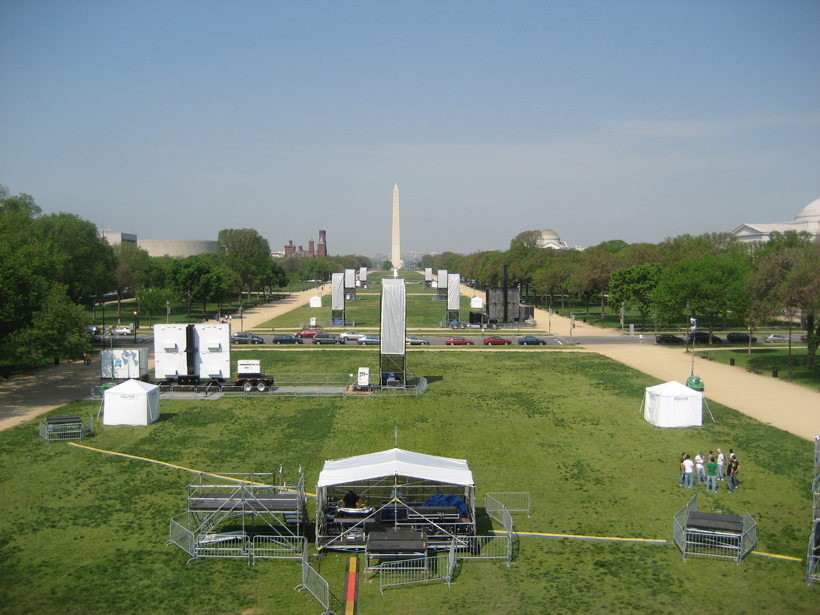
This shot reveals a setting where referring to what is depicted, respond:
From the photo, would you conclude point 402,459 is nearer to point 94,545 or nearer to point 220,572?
point 220,572

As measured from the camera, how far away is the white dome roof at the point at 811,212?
150m

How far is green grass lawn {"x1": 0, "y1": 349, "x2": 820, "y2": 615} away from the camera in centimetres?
1596

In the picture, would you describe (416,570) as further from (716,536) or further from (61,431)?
(61,431)

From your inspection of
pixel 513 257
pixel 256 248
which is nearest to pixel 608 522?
pixel 256 248

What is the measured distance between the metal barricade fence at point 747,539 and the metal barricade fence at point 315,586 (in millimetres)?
11595

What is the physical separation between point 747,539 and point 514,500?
720cm

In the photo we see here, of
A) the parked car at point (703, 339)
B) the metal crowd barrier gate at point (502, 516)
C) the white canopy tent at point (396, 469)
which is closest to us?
the metal crowd barrier gate at point (502, 516)

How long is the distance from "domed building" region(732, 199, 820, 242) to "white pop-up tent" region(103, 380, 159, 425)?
14906cm

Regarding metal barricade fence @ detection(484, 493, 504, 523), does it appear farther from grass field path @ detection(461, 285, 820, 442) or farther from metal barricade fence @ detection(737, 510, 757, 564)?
grass field path @ detection(461, 285, 820, 442)

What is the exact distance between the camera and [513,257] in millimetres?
129500

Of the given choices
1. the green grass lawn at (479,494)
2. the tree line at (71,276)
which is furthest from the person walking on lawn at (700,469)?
the tree line at (71,276)

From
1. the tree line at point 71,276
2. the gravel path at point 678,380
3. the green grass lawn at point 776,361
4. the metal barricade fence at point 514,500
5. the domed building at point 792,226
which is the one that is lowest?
the metal barricade fence at point 514,500

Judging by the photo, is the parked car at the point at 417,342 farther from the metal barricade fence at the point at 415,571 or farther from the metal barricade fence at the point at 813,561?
the metal barricade fence at the point at 813,561

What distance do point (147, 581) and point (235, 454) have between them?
10895 mm
